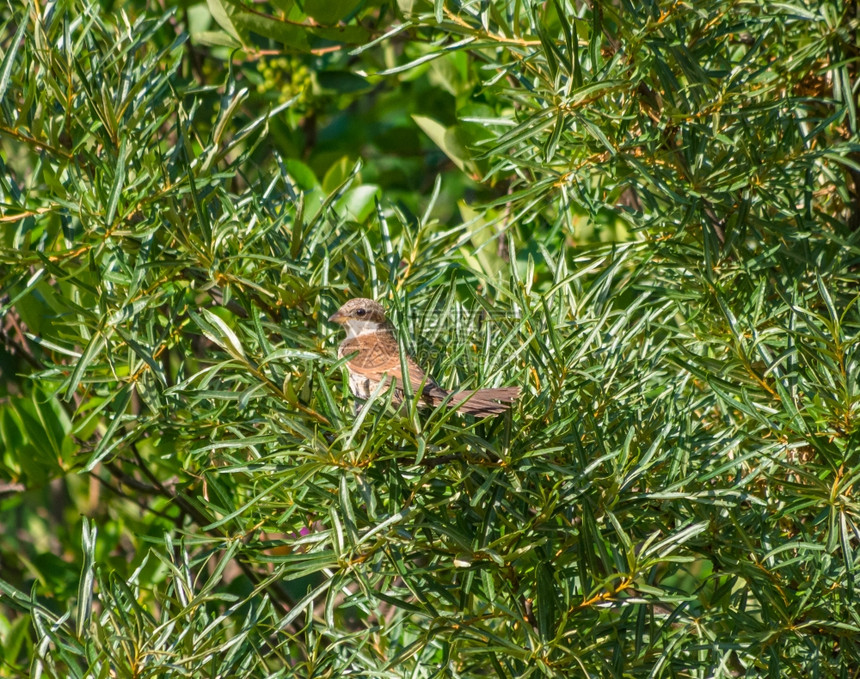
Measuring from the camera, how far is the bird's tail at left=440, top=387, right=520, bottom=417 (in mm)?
1563

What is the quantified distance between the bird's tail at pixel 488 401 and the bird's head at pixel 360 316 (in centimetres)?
49

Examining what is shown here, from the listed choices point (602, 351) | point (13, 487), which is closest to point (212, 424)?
point (602, 351)

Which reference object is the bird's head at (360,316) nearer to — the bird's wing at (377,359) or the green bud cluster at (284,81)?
the bird's wing at (377,359)

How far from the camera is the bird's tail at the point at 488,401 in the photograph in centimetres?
156

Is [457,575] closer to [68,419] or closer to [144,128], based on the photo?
[144,128]

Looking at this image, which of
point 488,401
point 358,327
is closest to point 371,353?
point 358,327

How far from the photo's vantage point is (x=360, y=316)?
2188 millimetres

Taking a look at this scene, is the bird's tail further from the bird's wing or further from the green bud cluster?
the green bud cluster

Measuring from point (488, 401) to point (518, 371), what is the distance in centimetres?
23

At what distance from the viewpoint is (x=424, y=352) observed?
7.07 ft

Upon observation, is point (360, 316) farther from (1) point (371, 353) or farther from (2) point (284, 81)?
(2) point (284, 81)

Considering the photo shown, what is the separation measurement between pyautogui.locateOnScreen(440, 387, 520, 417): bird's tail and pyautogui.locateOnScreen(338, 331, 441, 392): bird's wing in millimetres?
360

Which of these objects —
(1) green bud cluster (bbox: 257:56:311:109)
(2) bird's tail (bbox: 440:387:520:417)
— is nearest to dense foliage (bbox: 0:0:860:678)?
(2) bird's tail (bbox: 440:387:520:417)

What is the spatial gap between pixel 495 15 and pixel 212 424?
0.95m
